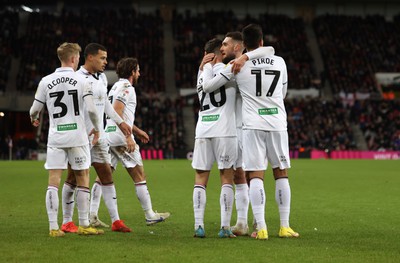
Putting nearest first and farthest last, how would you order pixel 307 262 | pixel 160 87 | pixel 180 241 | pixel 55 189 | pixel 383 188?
pixel 307 262 → pixel 180 241 → pixel 55 189 → pixel 383 188 → pixel 160 87

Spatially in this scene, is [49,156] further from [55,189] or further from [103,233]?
[103,233]

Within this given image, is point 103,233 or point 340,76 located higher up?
point 340,76

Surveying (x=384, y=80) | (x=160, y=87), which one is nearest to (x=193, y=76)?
(x=160, y=87)

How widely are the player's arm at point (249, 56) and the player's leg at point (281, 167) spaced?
3.02 ft

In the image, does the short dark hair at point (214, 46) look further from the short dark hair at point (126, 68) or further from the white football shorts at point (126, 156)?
the white football shorts at point (126, 156)

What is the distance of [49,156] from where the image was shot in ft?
29.1

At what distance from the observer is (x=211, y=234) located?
903 centimetres

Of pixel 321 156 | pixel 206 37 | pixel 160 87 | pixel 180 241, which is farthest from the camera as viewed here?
pixel 206 37

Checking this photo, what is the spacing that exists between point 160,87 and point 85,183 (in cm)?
3694

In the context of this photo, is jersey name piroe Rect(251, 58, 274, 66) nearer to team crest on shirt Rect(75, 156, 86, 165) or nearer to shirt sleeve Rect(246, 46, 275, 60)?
shirt sleeve Rect(246, 46, 275, 60)

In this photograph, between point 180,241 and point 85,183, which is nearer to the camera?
point 180,241

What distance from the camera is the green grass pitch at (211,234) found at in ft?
23.4

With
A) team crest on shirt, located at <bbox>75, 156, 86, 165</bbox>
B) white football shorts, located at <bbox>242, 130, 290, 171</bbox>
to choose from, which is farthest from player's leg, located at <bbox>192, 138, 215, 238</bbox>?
team crest on shirt, located at <bbox>75, 156, 86, 165</bbox>

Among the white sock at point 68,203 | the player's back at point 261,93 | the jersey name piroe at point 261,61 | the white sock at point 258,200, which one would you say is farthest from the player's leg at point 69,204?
the jersey name piroe at point 261,61
